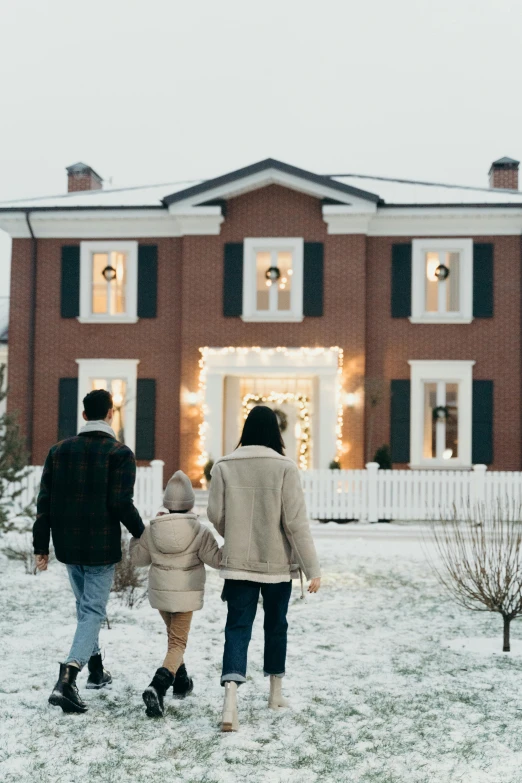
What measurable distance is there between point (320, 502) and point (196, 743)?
32.8 feet

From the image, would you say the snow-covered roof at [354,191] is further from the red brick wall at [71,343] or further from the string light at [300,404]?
the string light at [300,404]

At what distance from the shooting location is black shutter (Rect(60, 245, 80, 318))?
57.5 feet

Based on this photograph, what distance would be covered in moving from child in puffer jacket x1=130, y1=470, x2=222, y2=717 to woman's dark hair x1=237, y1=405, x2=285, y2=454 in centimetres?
45

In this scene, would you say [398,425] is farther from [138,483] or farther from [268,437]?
[268,437]

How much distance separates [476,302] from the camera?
16797 millimetres

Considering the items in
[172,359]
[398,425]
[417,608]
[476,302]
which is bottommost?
[417,608]

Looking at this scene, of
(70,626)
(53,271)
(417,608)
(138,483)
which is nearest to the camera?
(70,626)

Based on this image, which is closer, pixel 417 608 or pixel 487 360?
pixel 417 608

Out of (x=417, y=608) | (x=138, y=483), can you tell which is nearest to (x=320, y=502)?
(x=138, y=483)

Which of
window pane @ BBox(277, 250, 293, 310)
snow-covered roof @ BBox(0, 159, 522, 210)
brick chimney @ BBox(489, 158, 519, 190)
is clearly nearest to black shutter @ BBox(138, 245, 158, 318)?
snow-covered roof @ BBox(0, 159, 522, 210)

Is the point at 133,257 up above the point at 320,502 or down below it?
above

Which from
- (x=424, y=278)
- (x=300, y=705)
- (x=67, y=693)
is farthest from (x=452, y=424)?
(x=67, y=693)

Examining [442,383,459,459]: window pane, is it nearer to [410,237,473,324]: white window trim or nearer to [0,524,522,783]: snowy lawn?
[410,237,473,324]: white window trim

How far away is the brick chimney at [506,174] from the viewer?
65.5ft
